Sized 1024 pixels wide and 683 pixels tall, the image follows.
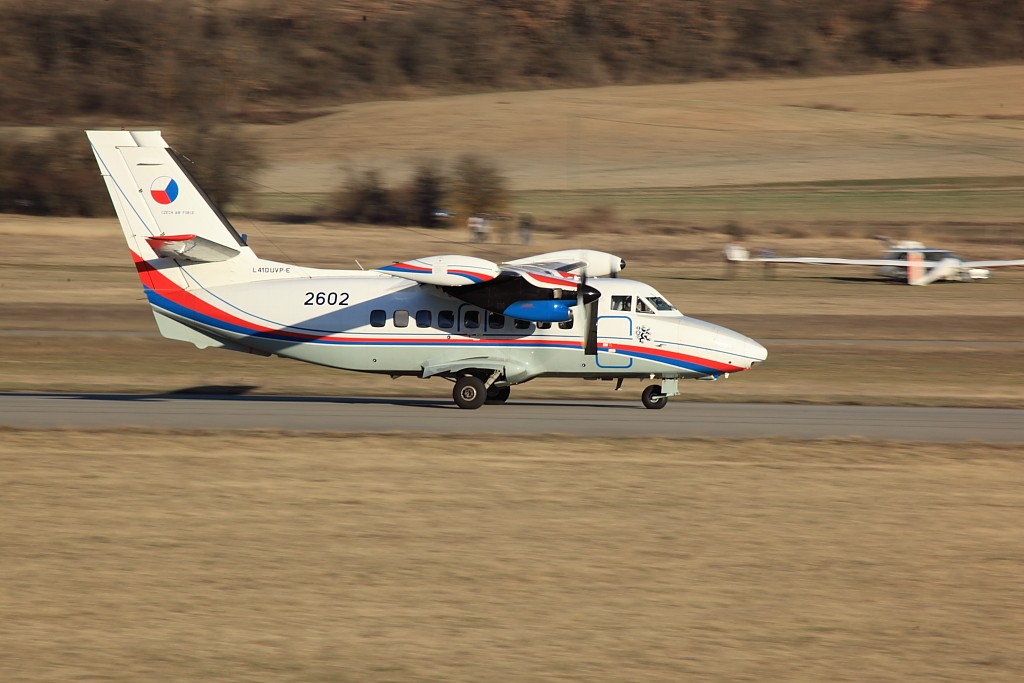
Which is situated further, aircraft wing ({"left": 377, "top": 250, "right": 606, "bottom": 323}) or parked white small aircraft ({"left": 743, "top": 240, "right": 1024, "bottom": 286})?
parked white small aircraft ({"left": 743, "top": 240, "right": 1024, "bottom": 286})

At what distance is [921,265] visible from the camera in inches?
2083

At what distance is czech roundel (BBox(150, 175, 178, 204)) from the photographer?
80.1 ft

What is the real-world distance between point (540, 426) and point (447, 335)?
3.41 meters

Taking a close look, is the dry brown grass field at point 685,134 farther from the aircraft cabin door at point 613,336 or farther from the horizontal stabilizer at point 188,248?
the aircraft cabin door at point 613,336

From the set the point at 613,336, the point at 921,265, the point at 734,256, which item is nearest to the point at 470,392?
the point at 613,336

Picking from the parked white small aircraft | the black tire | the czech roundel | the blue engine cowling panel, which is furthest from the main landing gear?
the parked white small aircraft

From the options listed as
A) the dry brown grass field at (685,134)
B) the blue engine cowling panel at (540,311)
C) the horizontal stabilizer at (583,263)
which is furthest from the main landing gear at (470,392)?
the dry brown grass field at (685,134)

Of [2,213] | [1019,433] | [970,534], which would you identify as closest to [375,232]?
[2,213]

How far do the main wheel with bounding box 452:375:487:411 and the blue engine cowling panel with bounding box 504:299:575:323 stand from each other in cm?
180

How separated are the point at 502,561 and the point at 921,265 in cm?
4421

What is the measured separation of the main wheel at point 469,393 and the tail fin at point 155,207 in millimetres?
5335

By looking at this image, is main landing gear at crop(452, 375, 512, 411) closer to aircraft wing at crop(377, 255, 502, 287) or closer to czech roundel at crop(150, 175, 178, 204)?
aircraft wing at crop(377, 255, 502, 287)

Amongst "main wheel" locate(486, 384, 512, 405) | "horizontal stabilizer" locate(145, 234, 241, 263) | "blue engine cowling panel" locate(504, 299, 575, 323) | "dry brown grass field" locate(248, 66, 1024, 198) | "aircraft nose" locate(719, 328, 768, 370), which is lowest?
"main wheel" locate(486, 384, 512, 405)

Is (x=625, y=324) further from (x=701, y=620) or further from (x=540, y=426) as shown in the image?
(x=701, y=620)
